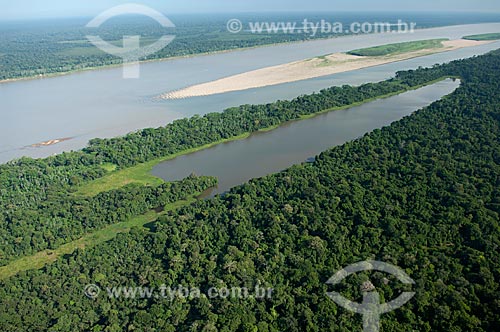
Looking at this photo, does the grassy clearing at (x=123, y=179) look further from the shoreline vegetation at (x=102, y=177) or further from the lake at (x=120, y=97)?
the lake at (x=120, y=97)

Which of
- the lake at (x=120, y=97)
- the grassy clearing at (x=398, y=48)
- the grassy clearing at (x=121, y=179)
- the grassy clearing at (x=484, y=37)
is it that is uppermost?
the grassy clearing at (x=484, y=37)

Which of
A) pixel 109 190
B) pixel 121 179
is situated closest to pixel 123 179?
pixel 121 179

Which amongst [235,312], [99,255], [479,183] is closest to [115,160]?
[99,255]

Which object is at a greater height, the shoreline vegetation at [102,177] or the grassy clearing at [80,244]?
the shoreline vegetation at [102,177]

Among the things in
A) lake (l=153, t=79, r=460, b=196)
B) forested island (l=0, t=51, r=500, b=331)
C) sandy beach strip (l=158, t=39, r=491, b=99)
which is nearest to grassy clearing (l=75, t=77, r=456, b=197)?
forested island (l=0, t=51, r=500, b=331)

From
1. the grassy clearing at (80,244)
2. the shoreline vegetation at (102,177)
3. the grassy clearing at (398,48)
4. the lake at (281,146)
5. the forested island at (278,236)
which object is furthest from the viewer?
the grassy clearing at (398,48)

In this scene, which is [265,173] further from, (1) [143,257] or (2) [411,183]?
(1) [143,257]

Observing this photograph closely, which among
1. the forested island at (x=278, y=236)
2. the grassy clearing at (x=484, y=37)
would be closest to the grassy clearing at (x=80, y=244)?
the forested island at (x=278, y=236)
